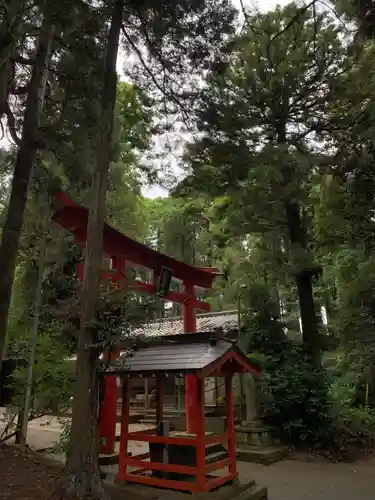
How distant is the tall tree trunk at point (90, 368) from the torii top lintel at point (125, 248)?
152cm

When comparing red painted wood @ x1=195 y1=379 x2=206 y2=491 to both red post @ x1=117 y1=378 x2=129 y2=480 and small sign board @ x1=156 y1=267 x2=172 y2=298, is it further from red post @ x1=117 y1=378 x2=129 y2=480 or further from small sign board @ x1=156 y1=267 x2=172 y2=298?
small sign board @ x1=156 y1=267 x2=172 y2=298

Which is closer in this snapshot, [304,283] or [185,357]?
[185,357]

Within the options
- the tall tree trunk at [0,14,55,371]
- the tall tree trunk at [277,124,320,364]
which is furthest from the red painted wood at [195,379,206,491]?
the tall tree trunk at [277,124,320,364]

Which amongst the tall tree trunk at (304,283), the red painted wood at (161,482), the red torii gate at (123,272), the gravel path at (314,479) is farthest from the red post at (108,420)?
the tall tree trunk at (304,283)

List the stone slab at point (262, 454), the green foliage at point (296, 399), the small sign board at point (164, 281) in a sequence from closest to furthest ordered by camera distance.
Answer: the stone slab at point (262, 454) < the small sign board at point (164, 281) < the green foliage at point (296, 399)

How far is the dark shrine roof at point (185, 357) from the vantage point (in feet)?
16.4

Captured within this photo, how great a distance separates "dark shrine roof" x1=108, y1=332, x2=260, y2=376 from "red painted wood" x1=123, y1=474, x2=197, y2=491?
4.29 ft

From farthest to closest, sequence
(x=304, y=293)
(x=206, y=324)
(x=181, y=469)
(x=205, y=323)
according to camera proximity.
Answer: (x=205, y=323), (x=206, y=324), (x=304, y=293), (x=181, y=469)

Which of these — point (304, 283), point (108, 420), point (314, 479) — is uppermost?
point (304, 283)

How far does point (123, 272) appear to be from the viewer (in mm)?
7859

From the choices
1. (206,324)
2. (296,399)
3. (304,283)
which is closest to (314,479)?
(296,399)

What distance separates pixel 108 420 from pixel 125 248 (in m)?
3.04

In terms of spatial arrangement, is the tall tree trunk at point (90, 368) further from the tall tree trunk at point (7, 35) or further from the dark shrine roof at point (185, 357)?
the tall tree trunk at point (7, 35)

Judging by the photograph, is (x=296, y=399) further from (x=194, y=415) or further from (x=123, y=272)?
(x=123, y=272)
